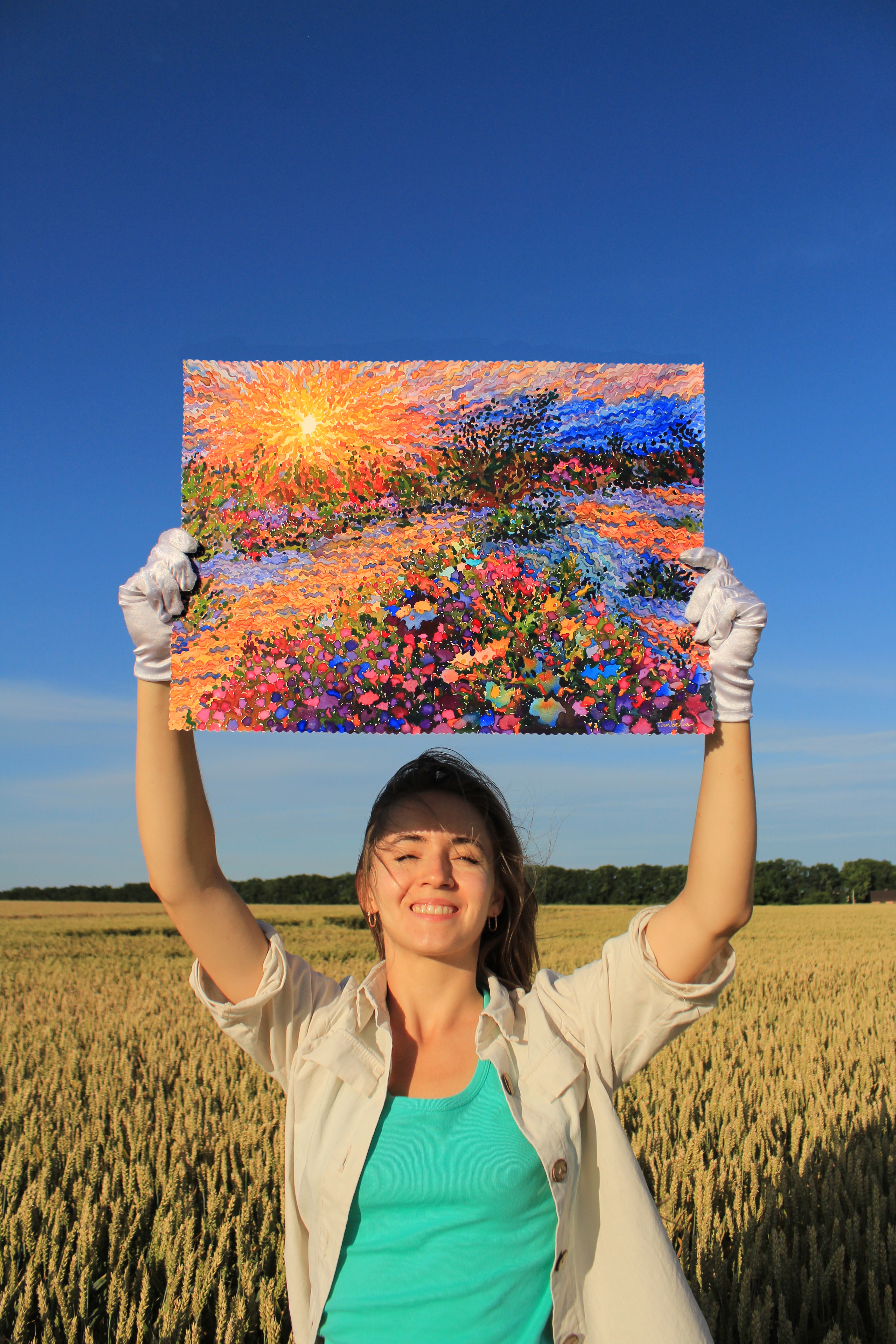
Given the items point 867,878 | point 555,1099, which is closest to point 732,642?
point 555,1099

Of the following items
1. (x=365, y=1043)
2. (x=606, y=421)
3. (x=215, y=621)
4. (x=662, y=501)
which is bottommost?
(x=365, y=1043)

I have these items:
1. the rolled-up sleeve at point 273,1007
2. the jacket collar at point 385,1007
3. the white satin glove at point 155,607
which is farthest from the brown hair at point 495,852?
the white satin glove at point 155,607

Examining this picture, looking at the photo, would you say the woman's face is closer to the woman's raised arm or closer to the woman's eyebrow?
the woman's eyebrow

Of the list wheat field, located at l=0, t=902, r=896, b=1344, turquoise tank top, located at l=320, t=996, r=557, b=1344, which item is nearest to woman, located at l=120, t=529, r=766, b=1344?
turquoise tank top, located at l=320, t=996, r=557, b=1344

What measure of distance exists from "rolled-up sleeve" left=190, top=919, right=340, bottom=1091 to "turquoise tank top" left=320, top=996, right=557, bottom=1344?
345 millimetres

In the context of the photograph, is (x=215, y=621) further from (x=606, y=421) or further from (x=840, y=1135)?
(x=840, y=1135)

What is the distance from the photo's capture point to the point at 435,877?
2014 mm

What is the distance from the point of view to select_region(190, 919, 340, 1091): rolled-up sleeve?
2.01m

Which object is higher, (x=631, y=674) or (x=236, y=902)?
(x=631, y=674)

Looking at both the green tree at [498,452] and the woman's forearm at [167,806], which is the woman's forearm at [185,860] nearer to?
the woman's forearm at [167,806]

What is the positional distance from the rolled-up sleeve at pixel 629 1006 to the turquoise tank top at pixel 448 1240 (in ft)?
0.90

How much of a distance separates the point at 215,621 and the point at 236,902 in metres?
0.70

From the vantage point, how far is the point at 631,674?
2.06 meters

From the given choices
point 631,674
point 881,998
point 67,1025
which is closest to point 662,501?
point 631,674
